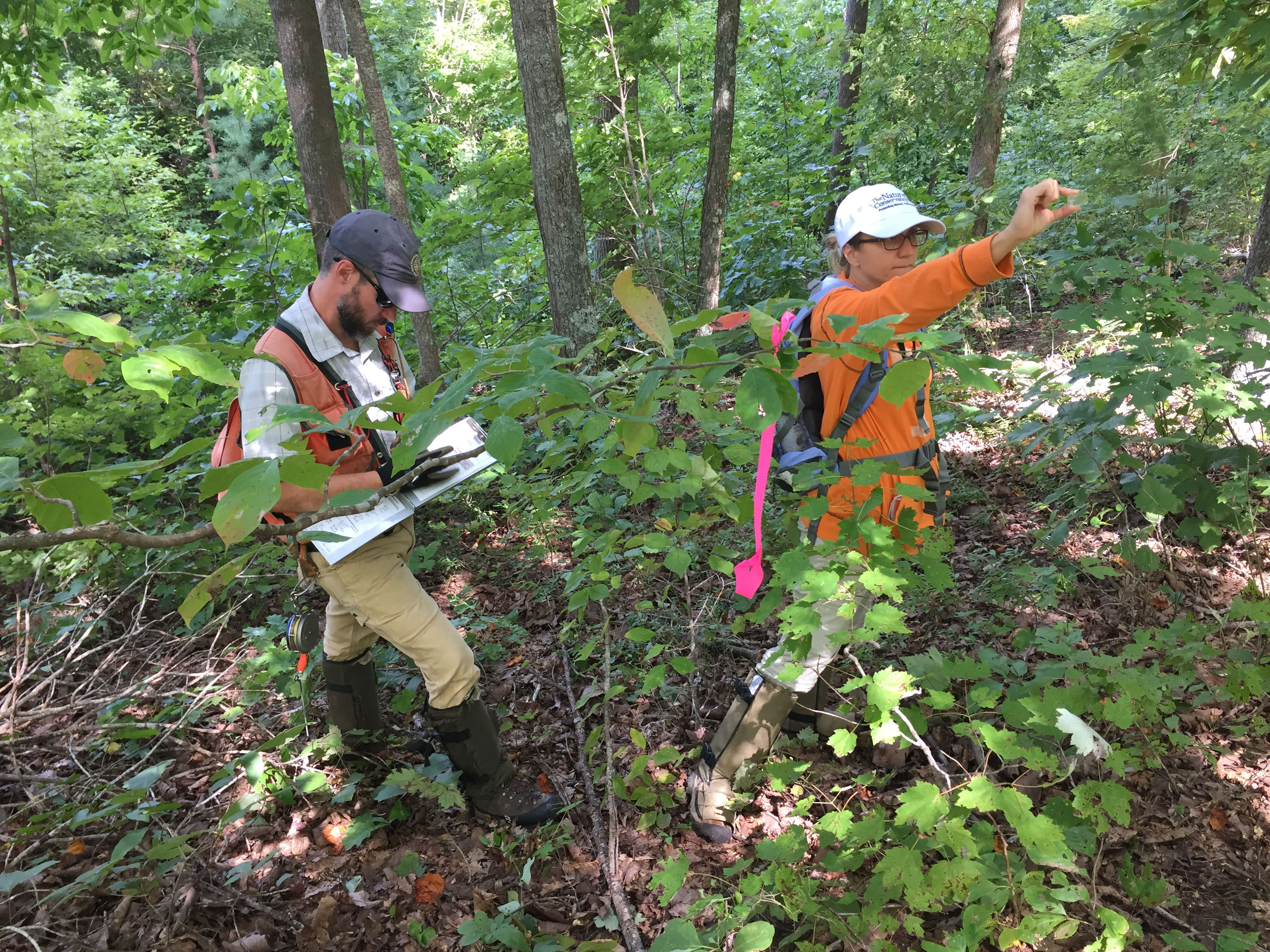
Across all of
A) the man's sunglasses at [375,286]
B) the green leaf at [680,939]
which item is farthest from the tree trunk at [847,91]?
the green leaf at [680,939]

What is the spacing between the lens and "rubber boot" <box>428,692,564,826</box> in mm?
2842

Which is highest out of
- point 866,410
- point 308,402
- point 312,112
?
point 312,112

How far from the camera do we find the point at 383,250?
2568mm

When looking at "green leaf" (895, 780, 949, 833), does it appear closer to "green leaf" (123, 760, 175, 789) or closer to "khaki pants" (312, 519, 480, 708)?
"khaki pants" (312, 519, 480, 708)

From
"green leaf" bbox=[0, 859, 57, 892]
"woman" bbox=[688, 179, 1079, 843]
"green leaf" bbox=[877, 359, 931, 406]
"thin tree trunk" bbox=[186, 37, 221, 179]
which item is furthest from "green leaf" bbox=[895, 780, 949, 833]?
"thin tree trunk" bbox=[186, 37, 221, 179]

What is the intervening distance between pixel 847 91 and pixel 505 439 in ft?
35.0

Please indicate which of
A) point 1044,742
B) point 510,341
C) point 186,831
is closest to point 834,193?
point 510,341

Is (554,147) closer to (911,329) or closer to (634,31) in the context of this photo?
(634,31)

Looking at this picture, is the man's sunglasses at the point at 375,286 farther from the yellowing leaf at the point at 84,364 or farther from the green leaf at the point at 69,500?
the green leaf at the point at 69,500

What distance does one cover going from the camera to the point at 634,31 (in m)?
5.88

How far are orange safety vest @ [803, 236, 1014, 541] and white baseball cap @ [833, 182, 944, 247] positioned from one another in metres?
0.25

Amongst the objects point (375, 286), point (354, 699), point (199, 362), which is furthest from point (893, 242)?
point (354, 699)

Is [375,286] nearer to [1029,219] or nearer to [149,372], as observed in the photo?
[149,372]

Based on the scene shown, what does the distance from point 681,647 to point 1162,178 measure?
11.7ft
